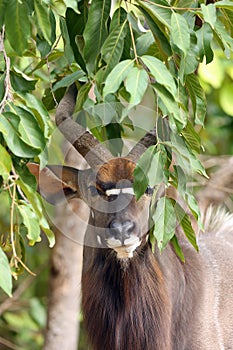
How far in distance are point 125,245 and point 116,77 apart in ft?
3.65

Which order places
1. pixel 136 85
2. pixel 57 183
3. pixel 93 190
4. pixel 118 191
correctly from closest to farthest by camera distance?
pixel 136 85 → pixel 118 191 → pixel 93 190 → pixel 57 183

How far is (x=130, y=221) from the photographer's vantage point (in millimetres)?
3572

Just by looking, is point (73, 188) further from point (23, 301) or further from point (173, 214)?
point (23, 301)

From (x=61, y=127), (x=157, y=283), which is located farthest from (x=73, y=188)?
(x=157, y=283)

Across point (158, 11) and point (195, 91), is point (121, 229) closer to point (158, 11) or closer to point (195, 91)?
point (195, 91)

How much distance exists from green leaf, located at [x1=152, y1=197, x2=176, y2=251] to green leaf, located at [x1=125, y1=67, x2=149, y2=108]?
1.89 feet

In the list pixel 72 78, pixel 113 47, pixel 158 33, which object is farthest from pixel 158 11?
pixel 72 78

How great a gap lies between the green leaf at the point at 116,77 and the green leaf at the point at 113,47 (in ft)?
0.57

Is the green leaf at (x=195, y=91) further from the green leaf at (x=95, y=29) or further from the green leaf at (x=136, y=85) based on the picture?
the green leaf at (x=136, y=85)

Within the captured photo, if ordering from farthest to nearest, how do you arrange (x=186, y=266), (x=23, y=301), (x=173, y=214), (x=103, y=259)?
1. (x=23, y=301)
2. (x=186, y=266)
3. (x=103, y=259)
4. (x=173, y=214)

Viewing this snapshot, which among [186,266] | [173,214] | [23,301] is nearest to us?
[173,214]

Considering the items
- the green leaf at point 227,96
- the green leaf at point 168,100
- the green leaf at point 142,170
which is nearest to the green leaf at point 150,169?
the green leaf at point 142,170

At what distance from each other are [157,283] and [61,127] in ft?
2.98

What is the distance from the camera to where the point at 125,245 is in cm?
354
